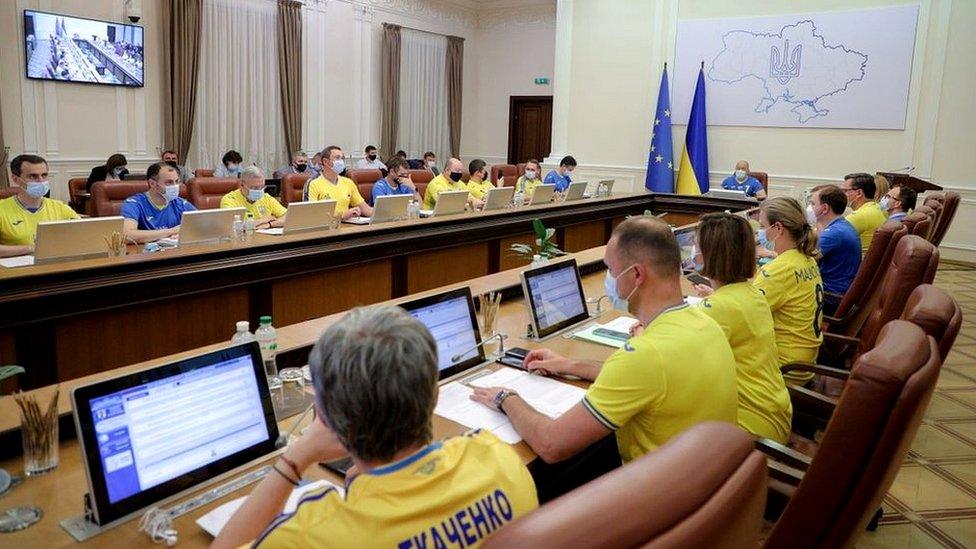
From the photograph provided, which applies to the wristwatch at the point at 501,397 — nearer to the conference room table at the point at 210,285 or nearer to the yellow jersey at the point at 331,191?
the conference room table at the point at 210,285

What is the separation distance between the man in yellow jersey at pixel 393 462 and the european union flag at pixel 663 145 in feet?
28.0

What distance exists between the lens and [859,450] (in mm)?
899

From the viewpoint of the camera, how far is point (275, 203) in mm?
5250

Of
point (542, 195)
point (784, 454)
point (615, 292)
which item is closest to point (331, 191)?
point (542, 195)

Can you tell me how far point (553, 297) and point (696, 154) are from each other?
6.99 m

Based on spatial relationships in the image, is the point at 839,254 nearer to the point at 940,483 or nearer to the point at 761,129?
the point at 940,483

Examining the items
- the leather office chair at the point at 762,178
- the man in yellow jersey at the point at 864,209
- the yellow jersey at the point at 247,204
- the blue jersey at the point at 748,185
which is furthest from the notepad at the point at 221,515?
the leather office chair at the point at 762,178

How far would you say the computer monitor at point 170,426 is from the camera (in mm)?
1205

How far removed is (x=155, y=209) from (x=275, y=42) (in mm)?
5412

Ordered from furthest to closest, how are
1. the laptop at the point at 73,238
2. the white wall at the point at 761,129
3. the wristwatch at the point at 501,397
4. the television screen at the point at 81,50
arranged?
the white wall at the point at 761,129
the television screen at the point at 81,50
the laptop at the point at 73,238
the wristwatch at the point at 501,397

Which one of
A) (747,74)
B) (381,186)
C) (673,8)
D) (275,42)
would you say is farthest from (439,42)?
(381,186)

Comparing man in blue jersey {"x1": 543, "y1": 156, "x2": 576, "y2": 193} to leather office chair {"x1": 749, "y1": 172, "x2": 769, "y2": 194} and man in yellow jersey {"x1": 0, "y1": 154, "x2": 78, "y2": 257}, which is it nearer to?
leather office chair {"x1": 749, "y1": 172, "x2": 769, "y2": 194}

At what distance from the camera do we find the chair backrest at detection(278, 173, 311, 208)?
6421 millimetres

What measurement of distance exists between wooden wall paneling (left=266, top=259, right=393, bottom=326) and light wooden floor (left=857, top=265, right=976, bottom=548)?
266 cm
